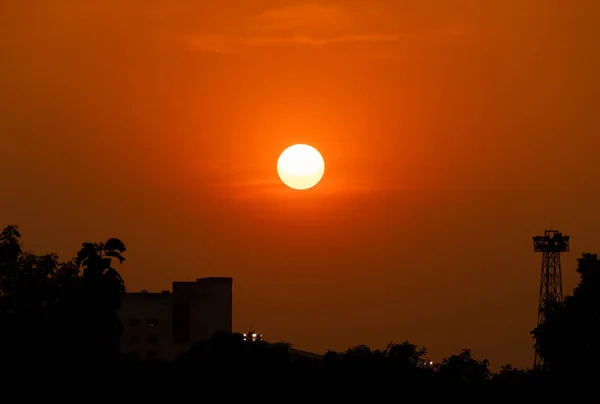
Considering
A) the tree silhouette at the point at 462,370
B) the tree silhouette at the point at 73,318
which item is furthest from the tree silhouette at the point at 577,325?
the tree silhouette at the point at 73,318

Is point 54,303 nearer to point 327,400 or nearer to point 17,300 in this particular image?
point 17,300

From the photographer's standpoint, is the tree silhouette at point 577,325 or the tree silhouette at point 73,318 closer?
the tree silhouette at point 73,318

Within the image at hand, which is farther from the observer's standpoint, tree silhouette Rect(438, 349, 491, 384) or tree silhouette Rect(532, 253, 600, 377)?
tree silhouette Rect(532, 253, 600, 377)

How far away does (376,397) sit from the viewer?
263 ft

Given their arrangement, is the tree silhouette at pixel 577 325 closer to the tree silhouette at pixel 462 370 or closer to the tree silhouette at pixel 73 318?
the tree silhouette at pixel 462 370

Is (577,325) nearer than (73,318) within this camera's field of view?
No

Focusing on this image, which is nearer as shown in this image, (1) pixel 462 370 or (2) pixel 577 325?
(1) pixel 462 370

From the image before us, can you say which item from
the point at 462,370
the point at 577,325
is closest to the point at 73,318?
the point at 462,370

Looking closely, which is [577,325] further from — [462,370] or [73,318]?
[73,318]

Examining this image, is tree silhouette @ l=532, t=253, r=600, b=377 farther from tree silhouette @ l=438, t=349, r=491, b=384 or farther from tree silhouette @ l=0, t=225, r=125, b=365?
tree silhouette @ l=0, t=225, r=125, b=365

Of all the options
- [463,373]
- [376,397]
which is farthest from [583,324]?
[376,397]

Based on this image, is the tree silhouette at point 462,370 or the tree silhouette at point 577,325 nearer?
the tree silhouette at point 462,370

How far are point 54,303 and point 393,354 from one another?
29448 mm

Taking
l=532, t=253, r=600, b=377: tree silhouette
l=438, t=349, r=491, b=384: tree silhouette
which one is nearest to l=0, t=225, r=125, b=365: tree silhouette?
l=438, t=349, r=491, b=384: tree silhouette
